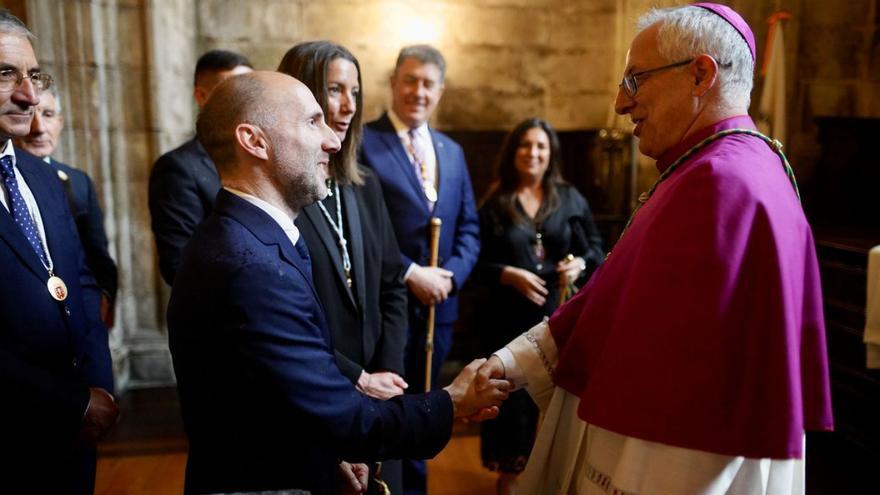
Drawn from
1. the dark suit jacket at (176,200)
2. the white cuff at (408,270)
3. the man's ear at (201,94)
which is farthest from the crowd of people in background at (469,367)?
the man's ear at (201,94)

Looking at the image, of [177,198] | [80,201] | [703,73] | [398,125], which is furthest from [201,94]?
[703,73]

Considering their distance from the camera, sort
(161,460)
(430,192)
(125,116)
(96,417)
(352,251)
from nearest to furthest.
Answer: (96,417) → (352,251) → (430,192) → (161,460) → (125,116)

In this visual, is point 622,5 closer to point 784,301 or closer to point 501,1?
point 501,1

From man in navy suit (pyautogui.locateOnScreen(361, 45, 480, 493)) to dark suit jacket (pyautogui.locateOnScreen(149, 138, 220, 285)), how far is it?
732mm

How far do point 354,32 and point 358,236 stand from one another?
12.4ft

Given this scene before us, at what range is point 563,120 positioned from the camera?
5957 mm

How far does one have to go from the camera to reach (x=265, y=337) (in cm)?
128

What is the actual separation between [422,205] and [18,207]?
1.67 metres

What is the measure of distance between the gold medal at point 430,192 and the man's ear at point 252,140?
164 cm

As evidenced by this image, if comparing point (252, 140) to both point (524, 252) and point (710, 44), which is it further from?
point (524, 252)

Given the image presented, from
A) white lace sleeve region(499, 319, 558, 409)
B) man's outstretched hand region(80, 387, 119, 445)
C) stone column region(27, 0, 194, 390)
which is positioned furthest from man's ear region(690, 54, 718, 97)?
stone column region(27, 0, 194, 390)

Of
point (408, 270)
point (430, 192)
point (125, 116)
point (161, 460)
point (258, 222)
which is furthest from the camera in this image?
point (125, 116)

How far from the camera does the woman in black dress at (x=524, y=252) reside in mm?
3139

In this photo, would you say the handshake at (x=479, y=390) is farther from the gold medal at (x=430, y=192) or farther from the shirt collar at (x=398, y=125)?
the shirt collar at (x=398, y=125)
